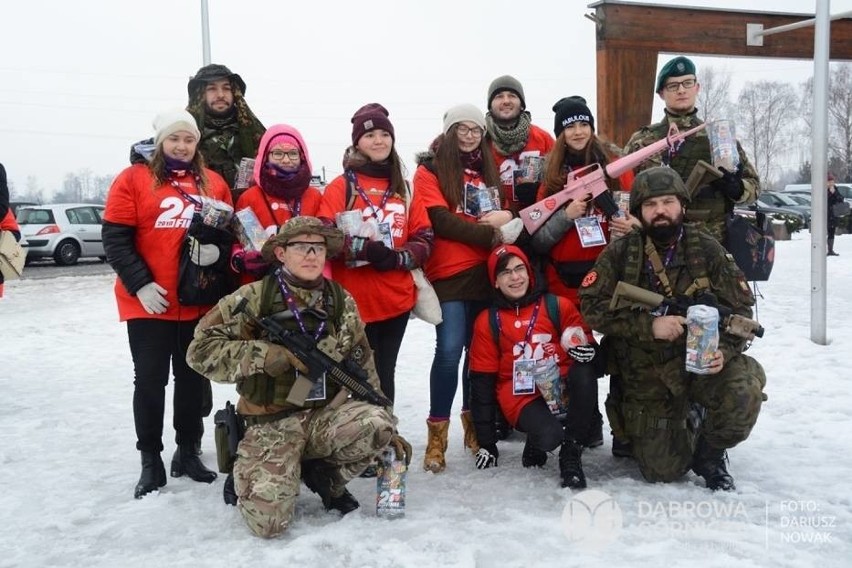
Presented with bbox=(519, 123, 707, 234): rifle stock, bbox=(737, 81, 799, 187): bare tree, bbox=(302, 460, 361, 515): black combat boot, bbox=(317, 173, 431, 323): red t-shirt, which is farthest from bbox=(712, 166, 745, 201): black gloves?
bbox=(737, 81, 799, 187): bare tree

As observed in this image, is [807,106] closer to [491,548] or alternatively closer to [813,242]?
[813,242]

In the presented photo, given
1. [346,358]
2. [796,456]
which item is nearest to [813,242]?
[796,456]

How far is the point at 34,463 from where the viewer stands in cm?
447

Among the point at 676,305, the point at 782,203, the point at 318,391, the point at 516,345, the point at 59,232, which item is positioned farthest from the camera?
the point at 782,203

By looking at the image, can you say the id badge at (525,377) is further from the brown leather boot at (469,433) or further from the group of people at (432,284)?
the brown leather boot at (469,433)

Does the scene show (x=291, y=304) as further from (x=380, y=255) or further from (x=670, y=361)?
(x=670, y=361)

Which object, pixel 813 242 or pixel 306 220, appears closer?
pixel 306 220

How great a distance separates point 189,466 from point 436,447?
1.44 meters

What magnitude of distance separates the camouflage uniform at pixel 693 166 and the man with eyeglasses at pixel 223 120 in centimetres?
248

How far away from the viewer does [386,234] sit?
4129 millimetres

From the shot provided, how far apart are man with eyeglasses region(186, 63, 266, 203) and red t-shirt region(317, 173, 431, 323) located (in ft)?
2.49

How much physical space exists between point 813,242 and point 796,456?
3.95 metres

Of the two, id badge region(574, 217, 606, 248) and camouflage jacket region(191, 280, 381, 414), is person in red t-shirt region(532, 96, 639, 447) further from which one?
camouflage jacket region(191, 280, 381, 414)

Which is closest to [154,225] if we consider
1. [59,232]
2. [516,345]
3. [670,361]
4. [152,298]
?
[152,298]
